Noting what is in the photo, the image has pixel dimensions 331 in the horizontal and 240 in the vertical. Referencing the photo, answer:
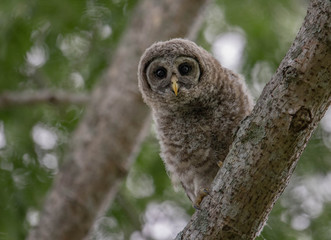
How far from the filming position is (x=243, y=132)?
6.72 feet

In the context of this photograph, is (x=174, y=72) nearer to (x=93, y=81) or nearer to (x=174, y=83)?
(x=174, y=83)

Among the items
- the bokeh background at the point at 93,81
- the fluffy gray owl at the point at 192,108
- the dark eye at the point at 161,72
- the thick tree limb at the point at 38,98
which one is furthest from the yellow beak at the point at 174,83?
the thick tree limb at the point at 38,98

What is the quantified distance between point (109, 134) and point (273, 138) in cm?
260

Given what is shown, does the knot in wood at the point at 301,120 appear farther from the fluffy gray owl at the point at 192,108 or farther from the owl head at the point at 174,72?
the owl head at the point at 174,72

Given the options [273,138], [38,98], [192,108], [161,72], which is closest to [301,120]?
[273,138]

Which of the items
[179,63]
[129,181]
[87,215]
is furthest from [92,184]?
[179,63]

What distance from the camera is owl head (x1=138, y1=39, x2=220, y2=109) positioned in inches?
124

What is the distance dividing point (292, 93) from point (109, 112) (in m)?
2.72

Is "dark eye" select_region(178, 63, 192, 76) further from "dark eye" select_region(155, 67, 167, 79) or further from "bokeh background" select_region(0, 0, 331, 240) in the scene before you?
"bokeh background" select_region(0, 0, 331, 240)

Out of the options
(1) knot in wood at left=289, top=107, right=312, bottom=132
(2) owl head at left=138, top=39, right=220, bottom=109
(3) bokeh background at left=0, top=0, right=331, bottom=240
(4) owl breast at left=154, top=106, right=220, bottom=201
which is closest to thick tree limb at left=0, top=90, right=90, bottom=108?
(3) bokeh background at left=0, top=0, right=331, bottom=240

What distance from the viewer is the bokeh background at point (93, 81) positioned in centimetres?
423

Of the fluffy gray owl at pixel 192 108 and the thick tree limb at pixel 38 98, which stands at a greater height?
the thick tree limb at pixel 38 98

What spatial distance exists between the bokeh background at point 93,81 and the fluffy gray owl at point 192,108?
956 millimetres

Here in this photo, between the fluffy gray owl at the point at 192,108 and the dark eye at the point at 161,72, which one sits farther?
the dark eye at the point at 161,72
